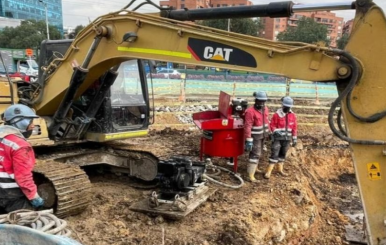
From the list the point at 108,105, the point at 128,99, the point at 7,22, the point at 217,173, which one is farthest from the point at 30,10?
the point at 217,173

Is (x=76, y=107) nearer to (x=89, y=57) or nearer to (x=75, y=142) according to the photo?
(x=75, y=142)

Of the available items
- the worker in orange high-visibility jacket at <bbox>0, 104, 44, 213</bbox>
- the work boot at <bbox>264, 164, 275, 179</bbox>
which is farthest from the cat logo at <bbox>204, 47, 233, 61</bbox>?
the work boot at <bbox>264, 164, 275, 179</bbox>

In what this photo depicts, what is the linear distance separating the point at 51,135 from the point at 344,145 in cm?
871

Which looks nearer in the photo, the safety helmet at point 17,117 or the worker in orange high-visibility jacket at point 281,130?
the safety helmet at point 17,117

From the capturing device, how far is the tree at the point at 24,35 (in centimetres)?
5456

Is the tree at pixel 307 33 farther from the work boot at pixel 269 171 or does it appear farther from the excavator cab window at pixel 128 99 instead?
the excavator cab window at pixel 128 99

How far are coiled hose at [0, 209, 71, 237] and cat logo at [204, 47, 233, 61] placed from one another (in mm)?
2485

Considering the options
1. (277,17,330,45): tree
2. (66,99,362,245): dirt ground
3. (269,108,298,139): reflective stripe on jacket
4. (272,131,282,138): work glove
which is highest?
(277,17,330,45): tree

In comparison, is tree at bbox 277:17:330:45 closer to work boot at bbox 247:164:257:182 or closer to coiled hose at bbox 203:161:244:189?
coiled hose at bbox 203:161:244:189

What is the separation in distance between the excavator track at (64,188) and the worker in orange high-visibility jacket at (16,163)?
0.71m

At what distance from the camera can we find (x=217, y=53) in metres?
4.58

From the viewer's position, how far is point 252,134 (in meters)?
7.41

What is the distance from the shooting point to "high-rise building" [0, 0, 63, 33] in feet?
253

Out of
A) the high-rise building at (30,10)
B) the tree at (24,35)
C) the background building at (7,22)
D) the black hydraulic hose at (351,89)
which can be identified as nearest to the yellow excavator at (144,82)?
the black hydraulic hose at (351,89)
